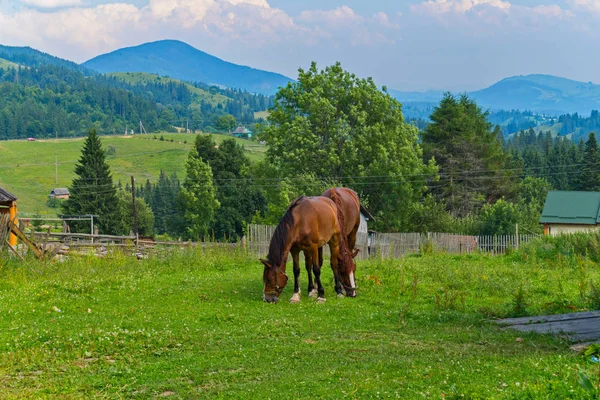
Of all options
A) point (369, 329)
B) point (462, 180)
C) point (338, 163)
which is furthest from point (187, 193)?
point (369, 329)

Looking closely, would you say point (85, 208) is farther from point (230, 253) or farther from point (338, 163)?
point (230, 253)

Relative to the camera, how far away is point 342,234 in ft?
48.9

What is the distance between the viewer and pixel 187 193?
60750mm

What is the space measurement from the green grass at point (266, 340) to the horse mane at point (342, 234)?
2.78 ft

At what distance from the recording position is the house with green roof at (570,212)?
160 feet

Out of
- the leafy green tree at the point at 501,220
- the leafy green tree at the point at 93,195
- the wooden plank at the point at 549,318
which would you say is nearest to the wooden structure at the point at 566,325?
the wooden plank at the point at 549,318

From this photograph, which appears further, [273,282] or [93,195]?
[93,195]

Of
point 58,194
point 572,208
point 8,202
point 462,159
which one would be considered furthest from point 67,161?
point 572,208

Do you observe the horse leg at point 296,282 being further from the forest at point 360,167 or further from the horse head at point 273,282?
the forest at point 360,167

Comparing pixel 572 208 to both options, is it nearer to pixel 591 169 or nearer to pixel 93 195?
pixel 591 169

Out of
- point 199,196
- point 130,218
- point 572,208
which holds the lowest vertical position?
point 130,218

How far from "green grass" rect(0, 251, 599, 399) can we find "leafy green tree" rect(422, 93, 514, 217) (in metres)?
47.8

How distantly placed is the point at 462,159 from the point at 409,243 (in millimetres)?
36788

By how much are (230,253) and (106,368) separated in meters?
13.8
